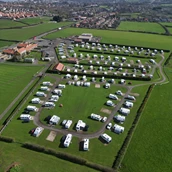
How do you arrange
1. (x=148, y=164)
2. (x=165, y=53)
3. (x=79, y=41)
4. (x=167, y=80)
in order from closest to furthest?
1. (x=148, y=164)
2. (x=167, y=80)
3. (x=165, y=53)
4. (x=79, y=41)

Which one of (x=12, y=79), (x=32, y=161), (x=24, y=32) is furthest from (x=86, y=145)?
(x=24, y=32)

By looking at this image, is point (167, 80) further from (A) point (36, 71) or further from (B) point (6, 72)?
(B) point (6, 72)

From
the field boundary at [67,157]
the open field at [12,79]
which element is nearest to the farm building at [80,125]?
the field boundary at [67,157]

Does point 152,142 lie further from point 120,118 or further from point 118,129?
point 120,118

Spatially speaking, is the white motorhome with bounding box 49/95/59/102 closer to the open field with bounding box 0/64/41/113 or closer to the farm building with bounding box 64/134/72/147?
the open field with bounding box 0/64/41/113

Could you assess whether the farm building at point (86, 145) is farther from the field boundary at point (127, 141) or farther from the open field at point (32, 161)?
the field boundary at point (127, 141)

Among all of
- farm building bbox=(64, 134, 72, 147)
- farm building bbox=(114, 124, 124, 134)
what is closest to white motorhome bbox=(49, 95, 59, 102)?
farm building bbox=(64, 134, 72, 147)

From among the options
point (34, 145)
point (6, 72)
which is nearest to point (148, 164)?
point (34, 145)
